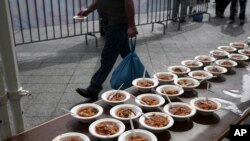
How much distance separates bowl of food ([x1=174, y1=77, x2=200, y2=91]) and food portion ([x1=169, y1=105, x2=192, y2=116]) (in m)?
0.29

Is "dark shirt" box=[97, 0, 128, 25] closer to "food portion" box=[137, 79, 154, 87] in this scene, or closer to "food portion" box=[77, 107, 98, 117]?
"food portion" box=[137, 79, 154, 87]

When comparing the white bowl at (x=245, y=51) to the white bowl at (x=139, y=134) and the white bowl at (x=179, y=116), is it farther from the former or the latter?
the white bowl at (x=139, y=134)

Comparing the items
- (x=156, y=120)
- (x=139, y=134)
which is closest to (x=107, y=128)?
(x=139, y=134)

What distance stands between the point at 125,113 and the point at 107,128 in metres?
0.22

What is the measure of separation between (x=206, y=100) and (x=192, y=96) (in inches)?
6.6

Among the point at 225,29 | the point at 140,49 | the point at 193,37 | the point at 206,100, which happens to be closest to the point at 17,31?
the point at 140,49

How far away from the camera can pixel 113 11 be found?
3.15 m

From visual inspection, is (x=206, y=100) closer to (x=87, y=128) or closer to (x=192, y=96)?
(x=192, y=96)

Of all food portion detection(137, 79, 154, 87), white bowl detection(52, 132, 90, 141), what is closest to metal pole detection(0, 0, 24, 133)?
white bowl detection(52, 132, 90, 141)

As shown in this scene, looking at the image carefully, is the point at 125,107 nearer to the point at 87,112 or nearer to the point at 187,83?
the point at 87,112

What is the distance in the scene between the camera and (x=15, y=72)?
5.55 feet

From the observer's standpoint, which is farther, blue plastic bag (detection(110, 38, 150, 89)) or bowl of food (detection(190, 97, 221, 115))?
blue plastic bag (detection(110, 38, 150, 89))

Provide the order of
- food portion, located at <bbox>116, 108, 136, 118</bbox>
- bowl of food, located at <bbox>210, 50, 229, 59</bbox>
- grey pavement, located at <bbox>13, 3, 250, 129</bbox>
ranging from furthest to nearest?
1. grey pavement, located at <bbox>13, 3, 250, 129</bbox>
2. bowl of food, located at <bbox>210, 50, 229, 59</bbox>
3. food portion, located at <bbox>116, 108, 136, 118</bbox>

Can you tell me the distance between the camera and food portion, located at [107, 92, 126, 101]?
6.63 ft
